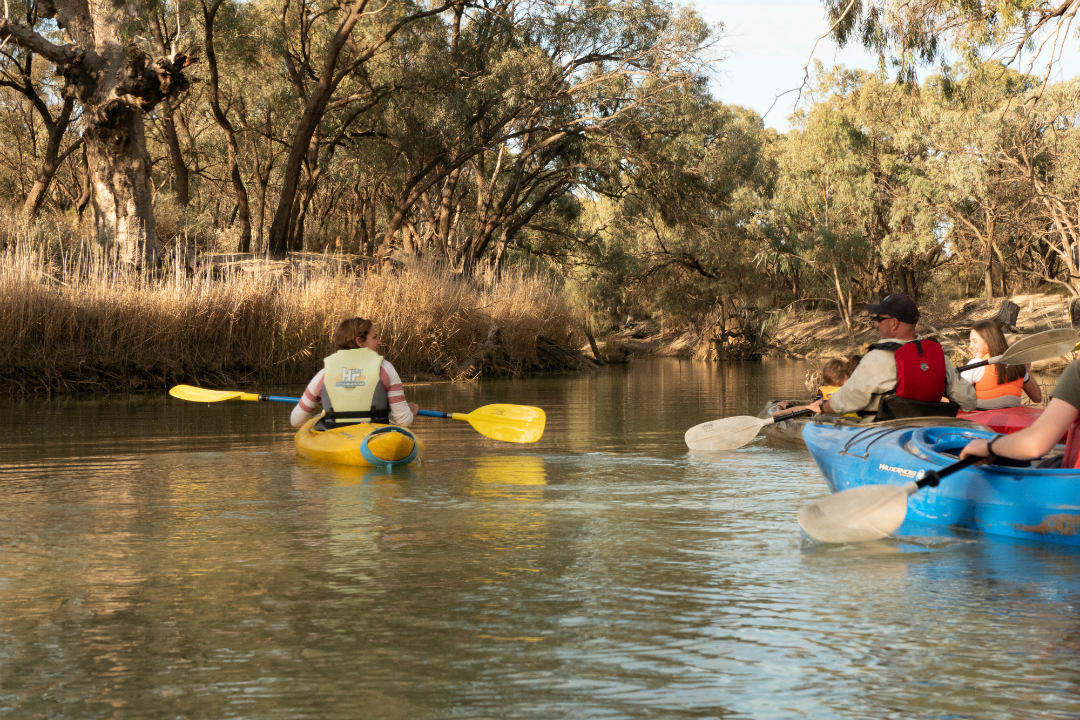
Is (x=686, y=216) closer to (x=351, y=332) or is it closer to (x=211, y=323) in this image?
(x=211, y=323)

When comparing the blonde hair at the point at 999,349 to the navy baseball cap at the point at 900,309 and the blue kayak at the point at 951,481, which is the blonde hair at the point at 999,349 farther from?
the blue kayak at the point at 951,481

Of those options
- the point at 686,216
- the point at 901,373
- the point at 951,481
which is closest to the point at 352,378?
the point at 901,373

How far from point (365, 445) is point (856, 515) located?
155 inches

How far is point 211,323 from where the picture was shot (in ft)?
55.1

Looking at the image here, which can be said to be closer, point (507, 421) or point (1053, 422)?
point (1053, 422)

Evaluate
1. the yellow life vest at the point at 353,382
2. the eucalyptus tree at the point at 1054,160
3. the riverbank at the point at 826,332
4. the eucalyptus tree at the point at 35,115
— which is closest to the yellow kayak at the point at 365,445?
the yellow life vest at the point at 353,382

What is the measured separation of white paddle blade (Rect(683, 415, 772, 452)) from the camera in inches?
375

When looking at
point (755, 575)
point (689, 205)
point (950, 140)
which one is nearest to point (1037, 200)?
point (950, 140)

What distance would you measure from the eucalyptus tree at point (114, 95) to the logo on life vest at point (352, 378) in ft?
36.8

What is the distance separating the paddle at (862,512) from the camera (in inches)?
223

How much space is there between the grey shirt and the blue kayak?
30 cm

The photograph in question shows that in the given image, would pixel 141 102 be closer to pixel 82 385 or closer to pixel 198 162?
pixel 82 385

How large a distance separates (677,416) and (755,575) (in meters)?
8.57

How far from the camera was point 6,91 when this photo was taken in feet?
110
